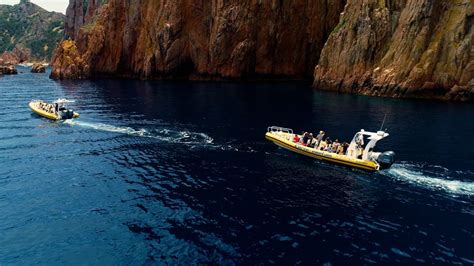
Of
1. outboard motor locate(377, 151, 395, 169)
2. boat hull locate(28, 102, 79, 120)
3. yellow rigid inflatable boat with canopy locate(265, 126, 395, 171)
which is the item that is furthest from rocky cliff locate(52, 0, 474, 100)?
boat hull locate(28, 102, 79, 120)

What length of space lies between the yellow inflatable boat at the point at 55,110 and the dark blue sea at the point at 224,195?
2.07m

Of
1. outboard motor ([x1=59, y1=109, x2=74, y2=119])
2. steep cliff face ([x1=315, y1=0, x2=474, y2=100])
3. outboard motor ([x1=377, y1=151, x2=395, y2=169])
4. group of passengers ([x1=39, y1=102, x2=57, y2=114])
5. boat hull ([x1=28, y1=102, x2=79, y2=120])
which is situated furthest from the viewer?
steep cliff face ([x1=315, y1=0, x2=474, y2=100])

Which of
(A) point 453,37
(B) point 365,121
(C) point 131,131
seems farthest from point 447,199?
(A) point 453,37

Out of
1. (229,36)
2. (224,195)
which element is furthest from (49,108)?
(229,36)

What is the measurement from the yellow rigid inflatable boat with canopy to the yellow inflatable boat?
40.5 m

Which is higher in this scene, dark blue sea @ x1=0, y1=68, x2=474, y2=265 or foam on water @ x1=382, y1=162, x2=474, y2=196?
foam on water @ x1=382, y1=162, x2=474, y2=196

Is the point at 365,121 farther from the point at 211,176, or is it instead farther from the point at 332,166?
the point at 211,176

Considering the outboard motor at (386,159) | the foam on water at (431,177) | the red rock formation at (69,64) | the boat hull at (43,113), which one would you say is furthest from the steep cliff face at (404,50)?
the red rock formation at (69,64)

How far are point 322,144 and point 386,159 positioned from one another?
8615mm

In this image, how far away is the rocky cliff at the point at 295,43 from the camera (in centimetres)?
9025

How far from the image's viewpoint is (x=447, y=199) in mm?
35625

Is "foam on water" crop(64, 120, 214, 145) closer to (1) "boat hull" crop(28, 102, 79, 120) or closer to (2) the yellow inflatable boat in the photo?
(2) the yellow inflatable boat

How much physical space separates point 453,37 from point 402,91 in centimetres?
1603

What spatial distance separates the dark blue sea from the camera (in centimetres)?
2730
